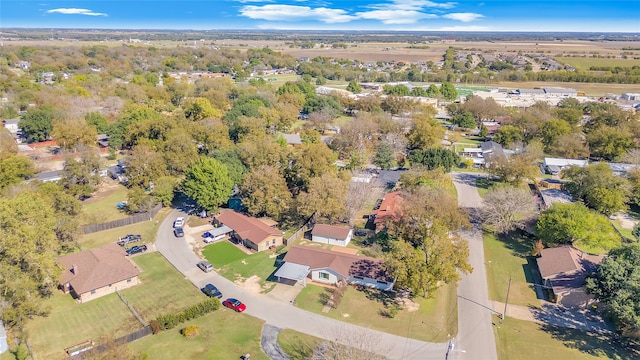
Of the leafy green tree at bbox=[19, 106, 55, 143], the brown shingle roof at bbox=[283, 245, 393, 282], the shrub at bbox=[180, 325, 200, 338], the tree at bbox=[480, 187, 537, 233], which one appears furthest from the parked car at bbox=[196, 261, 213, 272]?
the leafy green tree at bbox=[19, 106, 55, 143]

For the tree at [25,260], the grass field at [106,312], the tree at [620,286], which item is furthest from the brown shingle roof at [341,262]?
the tree at [25,260]

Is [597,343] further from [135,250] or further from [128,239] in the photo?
[128,239]

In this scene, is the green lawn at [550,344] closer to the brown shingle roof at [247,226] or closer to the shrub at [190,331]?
the shrub at [190,331]

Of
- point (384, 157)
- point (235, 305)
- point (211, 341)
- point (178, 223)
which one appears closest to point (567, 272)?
point (235, 305)

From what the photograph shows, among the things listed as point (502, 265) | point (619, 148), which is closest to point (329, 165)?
point (502, 265)

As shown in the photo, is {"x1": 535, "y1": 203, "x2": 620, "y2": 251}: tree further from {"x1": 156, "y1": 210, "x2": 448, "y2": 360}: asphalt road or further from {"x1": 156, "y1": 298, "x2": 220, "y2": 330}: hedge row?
{"x1": 156, "y1": 298, "x2": 220, "y2": 330}: hedge row
